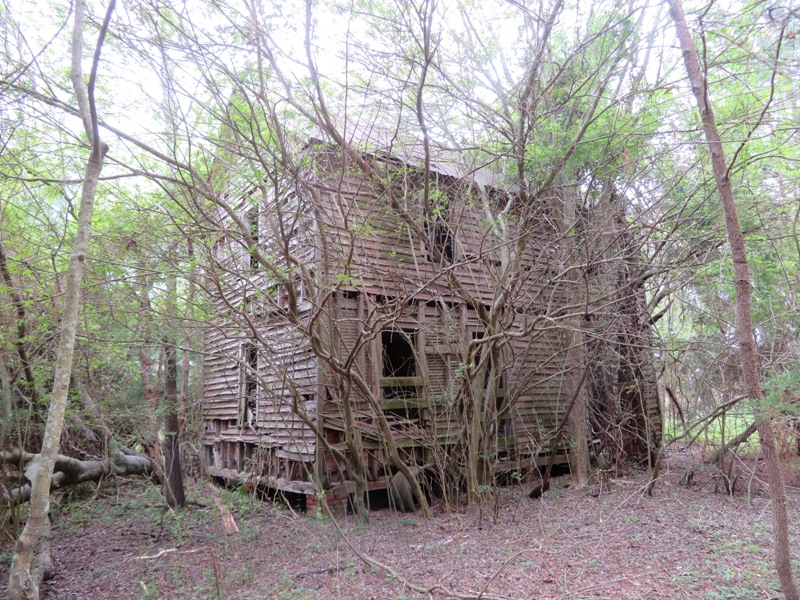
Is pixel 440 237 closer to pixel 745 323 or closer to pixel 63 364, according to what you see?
pixel 745 323

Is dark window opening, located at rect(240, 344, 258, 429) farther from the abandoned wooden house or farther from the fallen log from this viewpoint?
the fallen log

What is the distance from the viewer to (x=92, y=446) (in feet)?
31.6

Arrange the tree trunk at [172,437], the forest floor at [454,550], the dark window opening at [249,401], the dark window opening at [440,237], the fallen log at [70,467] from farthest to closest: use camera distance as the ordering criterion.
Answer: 1. the dark window opening at [249,401]
2. the tree trunk at [172,437]
3. the dark window opening at [440,237]
4. the fallen log at [70,467]
5. the forest floor at [454,550]

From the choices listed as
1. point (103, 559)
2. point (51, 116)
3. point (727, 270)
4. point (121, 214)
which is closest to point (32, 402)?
point (103, 559)

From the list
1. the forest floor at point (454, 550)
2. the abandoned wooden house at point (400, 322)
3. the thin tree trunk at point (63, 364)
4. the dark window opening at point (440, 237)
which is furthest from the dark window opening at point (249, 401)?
the thin tree trunk at point (63, 364)

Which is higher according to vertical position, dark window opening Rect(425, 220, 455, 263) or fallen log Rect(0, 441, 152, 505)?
dark window opening Rect(425, 220, 455, 263)

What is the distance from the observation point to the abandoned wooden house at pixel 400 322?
20.2ft

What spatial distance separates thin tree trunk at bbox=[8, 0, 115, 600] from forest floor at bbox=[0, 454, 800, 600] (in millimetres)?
1450

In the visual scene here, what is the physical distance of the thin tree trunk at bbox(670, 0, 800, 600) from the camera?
3.25m

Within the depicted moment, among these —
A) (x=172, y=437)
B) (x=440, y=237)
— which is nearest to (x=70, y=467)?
(x=172, y=437)

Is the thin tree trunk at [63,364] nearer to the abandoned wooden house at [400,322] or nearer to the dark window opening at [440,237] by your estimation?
the abandoned wooden house at [400,322]

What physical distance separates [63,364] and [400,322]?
223 inches

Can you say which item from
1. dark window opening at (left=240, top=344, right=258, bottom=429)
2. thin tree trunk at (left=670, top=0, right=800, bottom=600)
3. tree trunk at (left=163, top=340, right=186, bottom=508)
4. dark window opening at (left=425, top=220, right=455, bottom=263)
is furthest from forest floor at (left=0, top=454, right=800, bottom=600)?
dark window opening at (left=425, top=220, right=455, bottom=263)

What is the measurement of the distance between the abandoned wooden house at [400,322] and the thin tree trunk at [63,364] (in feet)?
5.98
